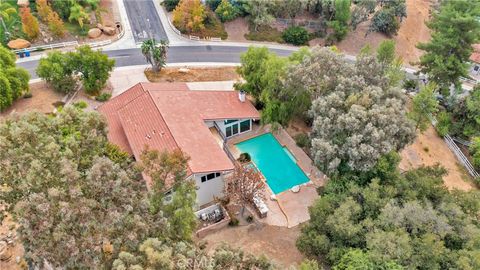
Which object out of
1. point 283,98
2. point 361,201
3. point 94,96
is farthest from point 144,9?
point 361,201

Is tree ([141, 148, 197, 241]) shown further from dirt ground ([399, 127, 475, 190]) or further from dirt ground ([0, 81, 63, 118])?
dirt ground ([399, 127, 475, 190])

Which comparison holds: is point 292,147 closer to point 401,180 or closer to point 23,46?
point 401,180

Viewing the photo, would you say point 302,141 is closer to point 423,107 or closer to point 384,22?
point 423,107

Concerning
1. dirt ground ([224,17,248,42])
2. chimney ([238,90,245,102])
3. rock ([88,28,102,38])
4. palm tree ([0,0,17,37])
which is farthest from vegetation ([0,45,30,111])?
dirt ground ([224,17,248,42])

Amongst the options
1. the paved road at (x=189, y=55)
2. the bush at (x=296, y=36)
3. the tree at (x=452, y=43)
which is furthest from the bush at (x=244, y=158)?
the bush at (x=296, y=36)

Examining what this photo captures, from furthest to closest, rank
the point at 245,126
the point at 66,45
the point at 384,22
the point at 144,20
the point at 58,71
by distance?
the point at 384,22 → the point at 144,20 → the point at 66,45 → the point at 58,71 → the point at 245,126

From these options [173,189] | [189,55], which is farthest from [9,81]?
[173,189]

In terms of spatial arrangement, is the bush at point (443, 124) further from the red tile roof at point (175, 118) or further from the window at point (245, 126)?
the window at point (245, 126)
